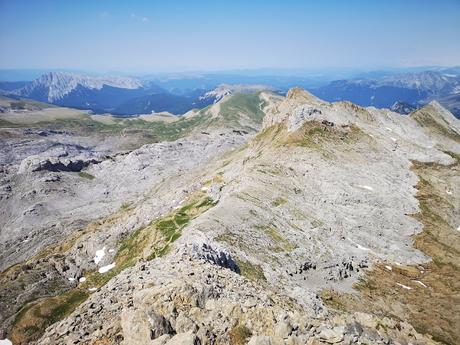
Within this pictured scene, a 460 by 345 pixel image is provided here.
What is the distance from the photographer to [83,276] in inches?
3354

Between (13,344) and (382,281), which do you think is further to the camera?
(382,281)

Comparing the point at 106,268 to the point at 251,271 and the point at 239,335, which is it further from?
the point at 239,335

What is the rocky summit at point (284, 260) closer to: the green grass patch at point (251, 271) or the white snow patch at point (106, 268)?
the green grass patch at point (251, 271)

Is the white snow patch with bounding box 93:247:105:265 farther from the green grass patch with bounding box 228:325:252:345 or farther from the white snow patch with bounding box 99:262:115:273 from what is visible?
the green grass patch with bounding box 228:325:252:345

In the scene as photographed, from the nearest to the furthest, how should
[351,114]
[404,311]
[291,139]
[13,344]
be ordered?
[13,344], [404,311], [291,139], [351,114]

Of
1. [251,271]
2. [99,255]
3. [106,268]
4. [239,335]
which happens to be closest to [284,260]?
[251,271]

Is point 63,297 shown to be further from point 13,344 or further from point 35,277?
point 35,277

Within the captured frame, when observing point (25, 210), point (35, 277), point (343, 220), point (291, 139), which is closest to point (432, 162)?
point (291, 139)

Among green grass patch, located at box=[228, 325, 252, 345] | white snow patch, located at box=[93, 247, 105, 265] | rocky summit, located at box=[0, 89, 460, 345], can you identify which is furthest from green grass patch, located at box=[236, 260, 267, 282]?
white snow patch, located at box=[93, 247, 105, 265]

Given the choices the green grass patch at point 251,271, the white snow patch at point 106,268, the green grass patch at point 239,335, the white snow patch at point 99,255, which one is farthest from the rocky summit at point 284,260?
the white snow patch at point 106,268

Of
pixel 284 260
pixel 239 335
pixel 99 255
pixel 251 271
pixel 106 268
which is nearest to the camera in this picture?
pixel 239 335

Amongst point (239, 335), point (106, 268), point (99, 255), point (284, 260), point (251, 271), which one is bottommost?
point (99, 255)

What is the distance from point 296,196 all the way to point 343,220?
37.1ft

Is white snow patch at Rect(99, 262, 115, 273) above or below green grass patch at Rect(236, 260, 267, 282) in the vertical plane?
below
